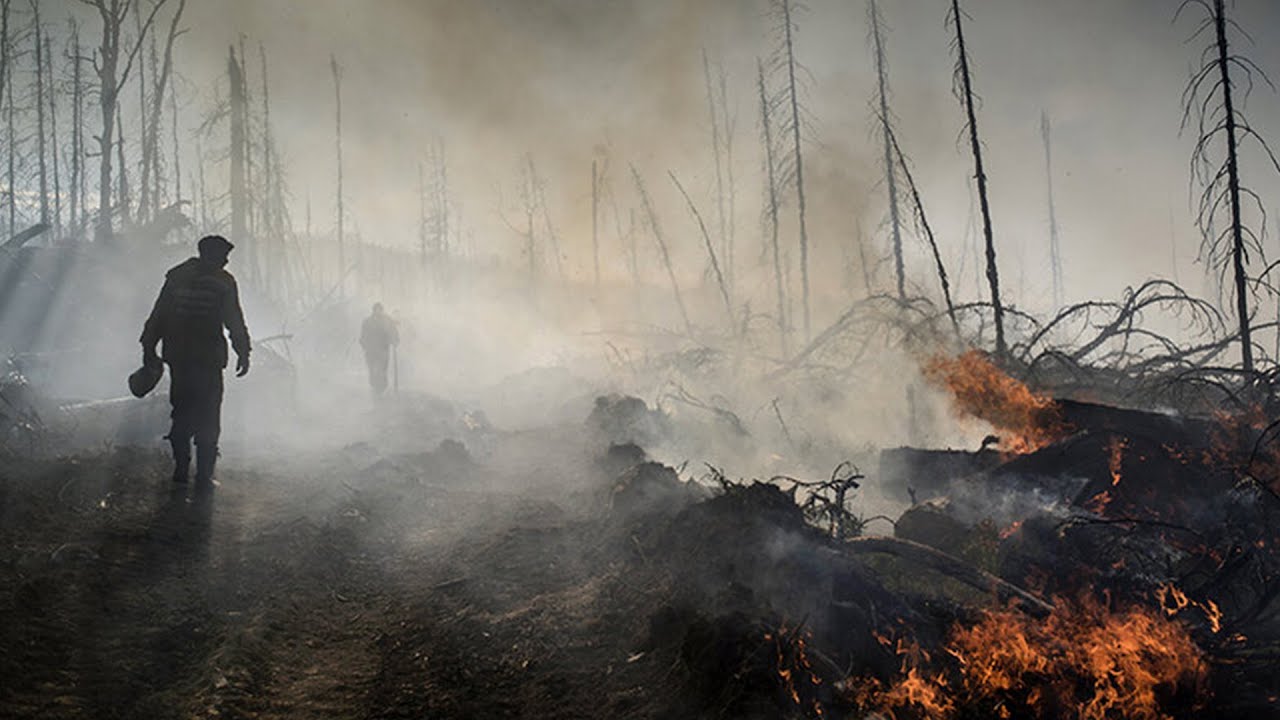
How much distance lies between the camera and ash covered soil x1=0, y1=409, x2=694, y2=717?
10.0 ft

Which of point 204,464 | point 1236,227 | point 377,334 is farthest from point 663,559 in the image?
point 377,334

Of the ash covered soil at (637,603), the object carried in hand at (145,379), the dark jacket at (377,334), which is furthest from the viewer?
the dark jacket at (377,334)

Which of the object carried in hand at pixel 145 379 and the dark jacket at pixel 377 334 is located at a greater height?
the dark jacket at pixel 377 334

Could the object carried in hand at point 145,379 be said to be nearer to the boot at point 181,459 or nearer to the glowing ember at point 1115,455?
the boot at point 181,459

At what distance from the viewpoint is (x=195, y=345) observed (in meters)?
5.86

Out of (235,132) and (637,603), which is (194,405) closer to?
(637,603)

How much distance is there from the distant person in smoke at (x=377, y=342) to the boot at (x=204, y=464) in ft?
38.1

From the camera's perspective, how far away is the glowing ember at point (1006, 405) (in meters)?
7.31

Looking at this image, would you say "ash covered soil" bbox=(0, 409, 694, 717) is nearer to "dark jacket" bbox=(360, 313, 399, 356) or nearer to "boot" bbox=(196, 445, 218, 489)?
"boot" bbox=(196, 445, 218, 489)

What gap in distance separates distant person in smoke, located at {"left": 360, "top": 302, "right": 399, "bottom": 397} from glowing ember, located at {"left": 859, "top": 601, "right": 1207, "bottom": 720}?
1658 cm

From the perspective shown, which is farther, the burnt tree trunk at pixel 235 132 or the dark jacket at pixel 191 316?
the burnt tree trunk at pixel 235 132

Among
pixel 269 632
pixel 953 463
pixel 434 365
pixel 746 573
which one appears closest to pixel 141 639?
pixel 269 632

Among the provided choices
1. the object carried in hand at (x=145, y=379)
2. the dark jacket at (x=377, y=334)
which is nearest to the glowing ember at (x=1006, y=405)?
the object carried in hand at (x=145, y=379)

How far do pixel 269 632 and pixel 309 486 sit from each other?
4525mm
